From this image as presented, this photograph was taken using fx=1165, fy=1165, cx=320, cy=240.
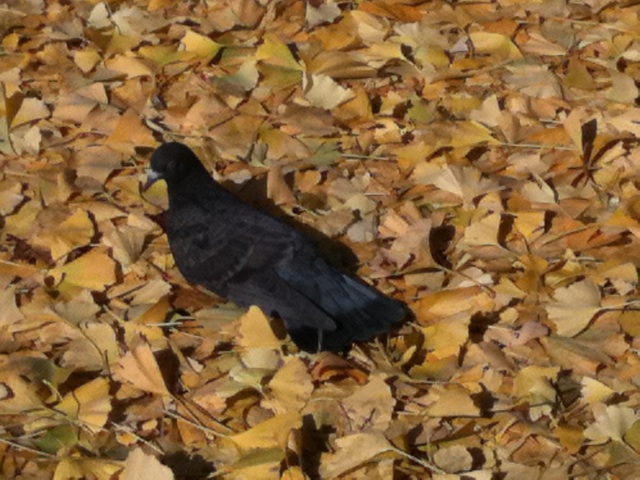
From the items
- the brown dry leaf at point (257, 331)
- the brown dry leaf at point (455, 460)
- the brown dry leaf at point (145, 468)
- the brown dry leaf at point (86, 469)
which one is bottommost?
the brown dry leaf at point (455, 460)

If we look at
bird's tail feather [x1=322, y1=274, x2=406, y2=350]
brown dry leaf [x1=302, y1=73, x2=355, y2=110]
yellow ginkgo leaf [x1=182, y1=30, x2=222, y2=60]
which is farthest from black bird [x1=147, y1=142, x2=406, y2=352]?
yellow ginkgo leaf [x1=182, y1=30, x2=222, y2=60]

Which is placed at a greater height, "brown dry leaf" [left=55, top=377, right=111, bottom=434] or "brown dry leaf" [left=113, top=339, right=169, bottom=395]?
"brown dry leaf" [left=113, top=339, right=169, bottom=395]

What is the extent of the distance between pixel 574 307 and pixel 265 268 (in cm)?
72

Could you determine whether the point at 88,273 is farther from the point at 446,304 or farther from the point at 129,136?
the point at 446,304

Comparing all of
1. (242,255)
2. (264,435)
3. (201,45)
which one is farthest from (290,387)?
(201,45)

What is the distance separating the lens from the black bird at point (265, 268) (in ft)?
8.61

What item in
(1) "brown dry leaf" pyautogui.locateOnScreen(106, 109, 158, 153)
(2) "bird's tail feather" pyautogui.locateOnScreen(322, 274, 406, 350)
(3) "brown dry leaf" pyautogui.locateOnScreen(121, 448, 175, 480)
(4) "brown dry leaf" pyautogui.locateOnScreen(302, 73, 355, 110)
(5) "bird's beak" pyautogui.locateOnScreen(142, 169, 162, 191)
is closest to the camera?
(3) "brown dry leaf" pyautogui.locateOnScreen(121, 448, 175, 480)

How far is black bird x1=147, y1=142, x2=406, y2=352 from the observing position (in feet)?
8.61

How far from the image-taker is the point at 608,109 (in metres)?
3.44

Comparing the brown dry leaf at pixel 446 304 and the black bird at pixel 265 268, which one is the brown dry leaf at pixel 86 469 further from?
the brown dry leaf at pixel 446 304

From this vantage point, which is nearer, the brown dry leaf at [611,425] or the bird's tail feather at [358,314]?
the brown dry leaf at [611,425]

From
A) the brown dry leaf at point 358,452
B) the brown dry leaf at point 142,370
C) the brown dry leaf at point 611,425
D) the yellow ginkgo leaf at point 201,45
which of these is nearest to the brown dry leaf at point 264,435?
the brown dry leaf at point 358,452

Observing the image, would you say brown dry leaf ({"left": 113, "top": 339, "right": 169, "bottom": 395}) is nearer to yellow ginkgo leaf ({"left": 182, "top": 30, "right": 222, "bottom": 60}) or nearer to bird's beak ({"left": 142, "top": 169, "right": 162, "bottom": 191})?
bird's beak ({"left": 142, "top": 169, "right": 162, "bottom": 191})

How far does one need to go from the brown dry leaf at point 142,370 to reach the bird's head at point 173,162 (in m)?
0.58
